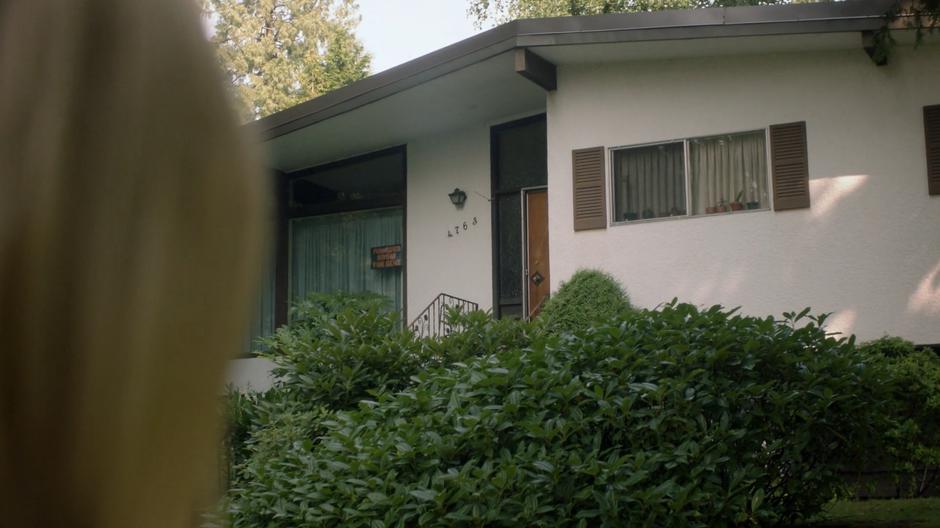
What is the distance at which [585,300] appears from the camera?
11984mm

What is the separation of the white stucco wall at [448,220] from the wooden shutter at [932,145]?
6.39m

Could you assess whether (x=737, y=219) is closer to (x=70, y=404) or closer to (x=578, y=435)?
(x=578, y=435)

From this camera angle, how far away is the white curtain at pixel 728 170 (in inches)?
470

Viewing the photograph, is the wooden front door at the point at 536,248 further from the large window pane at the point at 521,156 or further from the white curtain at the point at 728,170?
the white curtain at the point at 728,170

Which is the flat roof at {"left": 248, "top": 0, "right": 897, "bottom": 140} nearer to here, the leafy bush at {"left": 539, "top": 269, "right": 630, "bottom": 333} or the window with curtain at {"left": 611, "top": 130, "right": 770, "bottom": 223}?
the window with curtain at {"left": 611, "top": 130, "right": 770, "bottom": 223}

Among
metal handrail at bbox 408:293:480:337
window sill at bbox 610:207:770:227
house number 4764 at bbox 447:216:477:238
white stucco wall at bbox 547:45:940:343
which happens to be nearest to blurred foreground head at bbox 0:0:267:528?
white stucco wall at bbox 547:45:940:343

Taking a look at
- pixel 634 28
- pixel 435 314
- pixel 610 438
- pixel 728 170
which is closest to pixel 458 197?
pixel 435 314

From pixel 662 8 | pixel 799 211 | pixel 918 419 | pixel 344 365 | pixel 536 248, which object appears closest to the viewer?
pixel 344 365

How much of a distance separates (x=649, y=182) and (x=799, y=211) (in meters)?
1.97

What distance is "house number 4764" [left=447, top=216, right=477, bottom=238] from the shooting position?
15188mm

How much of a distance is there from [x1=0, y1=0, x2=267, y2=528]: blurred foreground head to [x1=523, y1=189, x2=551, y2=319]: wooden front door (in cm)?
1353

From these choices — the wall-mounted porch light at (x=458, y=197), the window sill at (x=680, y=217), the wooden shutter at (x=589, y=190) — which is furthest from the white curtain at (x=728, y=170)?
the wall-mounted porch light at (x=458, y=197)

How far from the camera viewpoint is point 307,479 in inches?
227

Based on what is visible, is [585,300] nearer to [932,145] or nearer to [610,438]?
[932,145]
